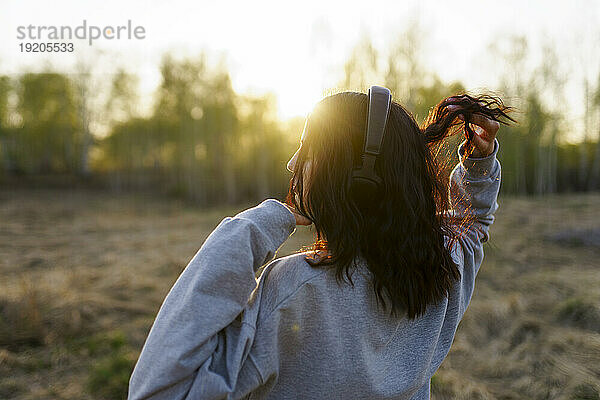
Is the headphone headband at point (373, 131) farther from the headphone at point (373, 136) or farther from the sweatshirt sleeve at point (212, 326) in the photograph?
the sweatshirt sleeve at point (212, 326)

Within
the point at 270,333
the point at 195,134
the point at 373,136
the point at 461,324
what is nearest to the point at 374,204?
the point at 373,136

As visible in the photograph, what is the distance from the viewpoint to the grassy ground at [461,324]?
3.44m

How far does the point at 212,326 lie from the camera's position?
793 millimetres

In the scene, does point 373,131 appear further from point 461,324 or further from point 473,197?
point 461,324

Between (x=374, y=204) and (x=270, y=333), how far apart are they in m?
0.35

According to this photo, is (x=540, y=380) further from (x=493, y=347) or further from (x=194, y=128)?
(x=194, y=128)

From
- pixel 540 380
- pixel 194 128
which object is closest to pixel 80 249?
pixel 540 380

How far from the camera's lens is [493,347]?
427 cm

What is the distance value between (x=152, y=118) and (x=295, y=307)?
29454 millimetres

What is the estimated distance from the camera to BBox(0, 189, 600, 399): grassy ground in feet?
11.3

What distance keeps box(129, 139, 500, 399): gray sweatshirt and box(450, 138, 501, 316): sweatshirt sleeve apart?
187mm

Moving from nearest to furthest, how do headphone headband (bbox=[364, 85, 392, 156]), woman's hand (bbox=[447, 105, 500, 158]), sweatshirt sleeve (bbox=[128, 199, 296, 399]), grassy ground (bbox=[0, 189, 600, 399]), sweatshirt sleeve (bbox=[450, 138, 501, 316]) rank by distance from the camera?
sweatshirt sleeve (bbox=[128, 199, 296, 399]), headphone headband (bbox=[364, 85, 392, 156]), woman's hand (bbox=[447, 105, 500, 158]), sweatshirt sleeve (bbox=[450, 138, 501, 316]), grassy ground (bbox=[0, 189, 600, 399])

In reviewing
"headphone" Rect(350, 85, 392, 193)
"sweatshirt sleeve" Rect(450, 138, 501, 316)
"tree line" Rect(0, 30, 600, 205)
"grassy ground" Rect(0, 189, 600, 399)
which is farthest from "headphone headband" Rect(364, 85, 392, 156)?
"tree line" Rect(0, 30, 600, 205)

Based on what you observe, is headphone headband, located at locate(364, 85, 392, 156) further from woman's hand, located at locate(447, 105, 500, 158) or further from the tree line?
the tree line
